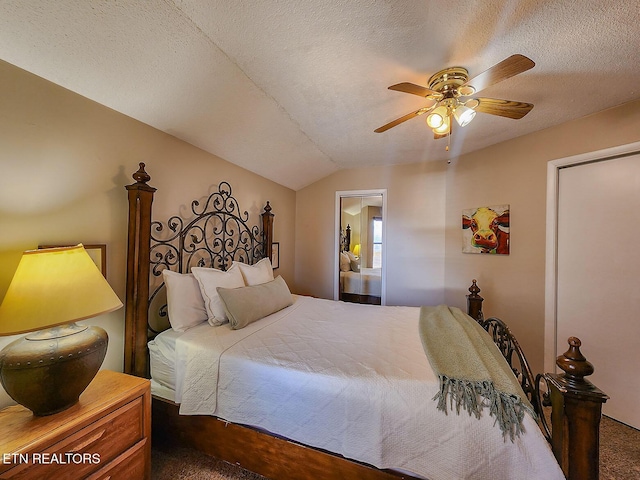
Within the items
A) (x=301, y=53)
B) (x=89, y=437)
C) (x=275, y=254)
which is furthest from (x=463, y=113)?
(x=275, y=254)

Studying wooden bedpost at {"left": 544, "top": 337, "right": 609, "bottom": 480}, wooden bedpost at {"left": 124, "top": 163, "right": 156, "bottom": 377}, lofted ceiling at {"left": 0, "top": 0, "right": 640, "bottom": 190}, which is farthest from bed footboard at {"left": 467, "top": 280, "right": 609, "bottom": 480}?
wooden bedpost at {"left": 124, "top": 163, "right": 156, "bottom": 377}

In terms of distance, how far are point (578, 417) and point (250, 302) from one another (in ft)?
5.98

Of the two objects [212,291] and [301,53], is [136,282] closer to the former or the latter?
[212,291]

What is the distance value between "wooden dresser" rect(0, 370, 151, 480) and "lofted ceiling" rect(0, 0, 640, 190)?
1.63 metres

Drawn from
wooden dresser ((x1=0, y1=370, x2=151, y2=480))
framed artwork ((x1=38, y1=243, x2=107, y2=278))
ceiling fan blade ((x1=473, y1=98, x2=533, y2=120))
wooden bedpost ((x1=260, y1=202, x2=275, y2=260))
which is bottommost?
wooden dresser ((x1=0, y1=370, x2=151, y2=480))

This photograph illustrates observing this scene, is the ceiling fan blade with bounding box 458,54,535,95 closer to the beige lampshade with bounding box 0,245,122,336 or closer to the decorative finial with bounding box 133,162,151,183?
the decorative finial with bounding box 133,162,151,183

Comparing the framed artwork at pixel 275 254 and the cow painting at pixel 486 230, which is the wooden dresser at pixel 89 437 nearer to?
the framed artwork at pixel 275 254

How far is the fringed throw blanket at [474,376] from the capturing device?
1.00 meters

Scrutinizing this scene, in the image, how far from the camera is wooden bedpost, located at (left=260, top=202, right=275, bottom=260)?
311cm

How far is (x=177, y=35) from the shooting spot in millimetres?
1273

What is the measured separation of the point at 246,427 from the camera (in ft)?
4.54

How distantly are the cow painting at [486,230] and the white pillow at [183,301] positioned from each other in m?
2.92

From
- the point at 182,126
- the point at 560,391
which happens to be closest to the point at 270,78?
the point at 182,126

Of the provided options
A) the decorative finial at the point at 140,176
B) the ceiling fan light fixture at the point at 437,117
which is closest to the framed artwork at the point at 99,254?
the decorative finial at the point at 140,176
